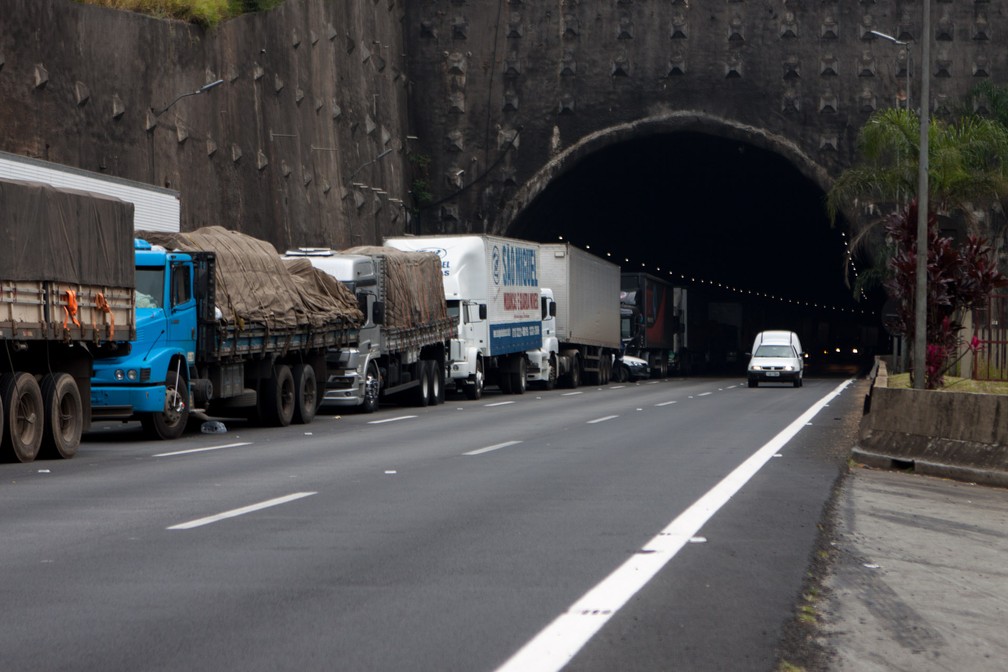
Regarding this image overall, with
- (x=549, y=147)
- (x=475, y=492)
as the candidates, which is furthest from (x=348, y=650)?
(x=549, y=147)

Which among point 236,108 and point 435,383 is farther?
point 236,108

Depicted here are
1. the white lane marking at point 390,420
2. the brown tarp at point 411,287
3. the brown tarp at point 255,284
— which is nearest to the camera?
the brown tarp at point 255,284

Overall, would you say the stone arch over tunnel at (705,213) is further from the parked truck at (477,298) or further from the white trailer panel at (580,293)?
the parked truck at (477,298)

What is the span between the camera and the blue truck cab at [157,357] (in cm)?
2027

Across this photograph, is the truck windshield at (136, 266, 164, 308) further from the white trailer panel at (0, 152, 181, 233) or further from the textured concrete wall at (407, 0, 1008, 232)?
the textured concrete wall at (407, 0, 1008, 232)

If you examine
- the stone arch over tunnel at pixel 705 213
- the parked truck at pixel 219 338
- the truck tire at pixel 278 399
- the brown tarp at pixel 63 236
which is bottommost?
the truck tire at pixel 278 399

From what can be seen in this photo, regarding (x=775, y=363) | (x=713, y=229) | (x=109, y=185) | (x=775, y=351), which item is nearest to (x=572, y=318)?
(x=775, y=363)

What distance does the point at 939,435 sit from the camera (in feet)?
55.4

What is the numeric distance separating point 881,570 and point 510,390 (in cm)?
3275

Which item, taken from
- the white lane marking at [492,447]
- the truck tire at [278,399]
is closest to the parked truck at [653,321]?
the truck tire at [278,399]

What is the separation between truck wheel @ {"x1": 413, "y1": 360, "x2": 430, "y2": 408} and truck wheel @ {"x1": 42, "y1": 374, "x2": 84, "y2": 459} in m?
14.8

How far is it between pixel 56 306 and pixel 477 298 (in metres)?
21.1

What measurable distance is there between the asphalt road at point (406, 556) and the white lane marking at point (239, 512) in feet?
0.10

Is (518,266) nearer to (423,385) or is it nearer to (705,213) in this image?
(423,385)
